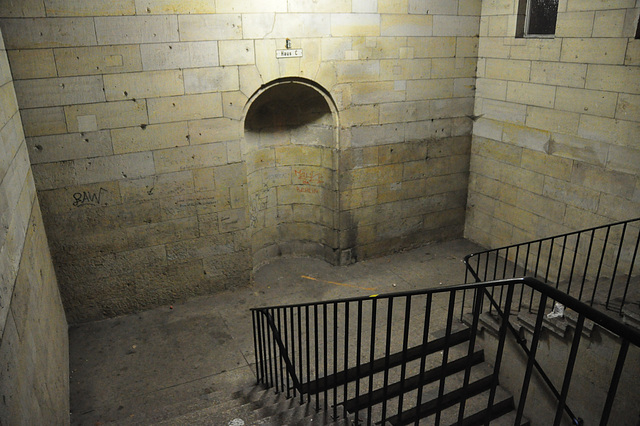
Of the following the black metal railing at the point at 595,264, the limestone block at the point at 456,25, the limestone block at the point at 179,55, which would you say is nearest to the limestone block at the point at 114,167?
the limestone block at the point at 179,55

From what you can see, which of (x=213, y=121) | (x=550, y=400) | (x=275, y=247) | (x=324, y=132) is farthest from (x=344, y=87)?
(x=550, y=400)

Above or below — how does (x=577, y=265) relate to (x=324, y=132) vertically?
below

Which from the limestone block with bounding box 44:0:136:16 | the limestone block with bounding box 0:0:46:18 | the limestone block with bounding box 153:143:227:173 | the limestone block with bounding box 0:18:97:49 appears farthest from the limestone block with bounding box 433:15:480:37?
the limestone block with bounding box 0:0:46:18

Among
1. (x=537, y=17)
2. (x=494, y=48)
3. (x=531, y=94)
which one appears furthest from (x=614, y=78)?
(x=494, y=48)

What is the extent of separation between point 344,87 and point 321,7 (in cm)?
114

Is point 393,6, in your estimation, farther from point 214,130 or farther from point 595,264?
point 595,264

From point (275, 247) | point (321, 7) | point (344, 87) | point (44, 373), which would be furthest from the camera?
point (275, 247)

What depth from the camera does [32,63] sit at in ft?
16.8

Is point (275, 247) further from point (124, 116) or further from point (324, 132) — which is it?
point (124, 116)

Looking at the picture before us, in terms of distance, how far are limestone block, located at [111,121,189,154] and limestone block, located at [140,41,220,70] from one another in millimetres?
730

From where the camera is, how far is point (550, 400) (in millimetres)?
5391

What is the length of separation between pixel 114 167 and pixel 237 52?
2.17 meters

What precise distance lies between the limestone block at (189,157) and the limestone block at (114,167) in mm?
134

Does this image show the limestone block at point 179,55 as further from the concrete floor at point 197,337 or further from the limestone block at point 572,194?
the limestone block at point 572,194
